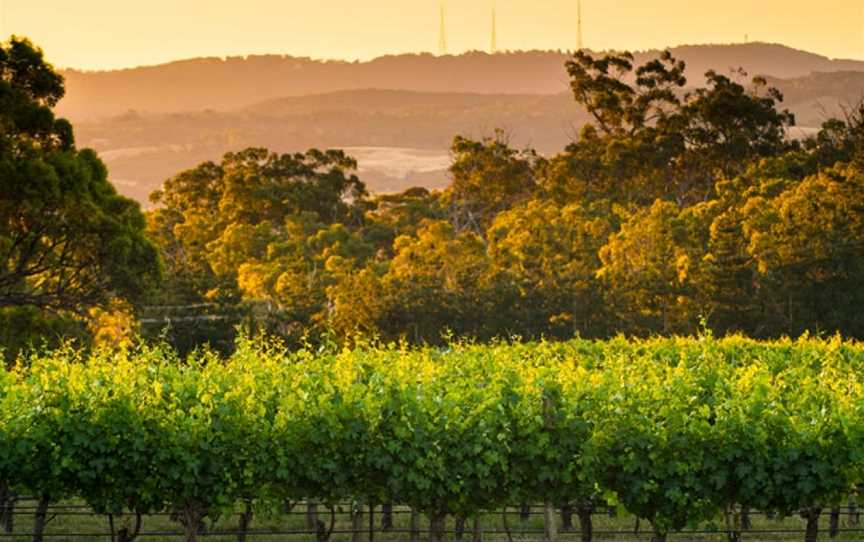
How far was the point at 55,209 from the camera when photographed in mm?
33688

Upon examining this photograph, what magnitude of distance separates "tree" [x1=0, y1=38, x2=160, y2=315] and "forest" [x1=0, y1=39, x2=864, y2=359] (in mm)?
51

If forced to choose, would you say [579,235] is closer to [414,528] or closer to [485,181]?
[485,181]

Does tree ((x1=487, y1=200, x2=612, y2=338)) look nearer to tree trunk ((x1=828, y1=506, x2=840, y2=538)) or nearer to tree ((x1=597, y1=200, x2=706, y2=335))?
tree ((x1=597, y1=200, x2=706, y2=335))

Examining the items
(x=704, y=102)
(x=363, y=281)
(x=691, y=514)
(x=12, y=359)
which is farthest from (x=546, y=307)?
(x=691, y=514)

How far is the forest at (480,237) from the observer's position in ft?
113

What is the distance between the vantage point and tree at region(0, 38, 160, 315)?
3341 cm

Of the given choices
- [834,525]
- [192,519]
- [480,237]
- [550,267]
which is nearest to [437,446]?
[192,519]

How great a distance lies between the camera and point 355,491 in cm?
1791

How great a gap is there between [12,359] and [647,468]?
2202 centimetres

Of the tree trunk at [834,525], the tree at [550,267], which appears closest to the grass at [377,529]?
the tree trunk at [834,525]

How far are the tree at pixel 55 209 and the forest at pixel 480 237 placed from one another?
2.0 inches

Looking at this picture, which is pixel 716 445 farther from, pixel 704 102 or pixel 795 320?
pixel 704 102

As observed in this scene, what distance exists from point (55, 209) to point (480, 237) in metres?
30.9

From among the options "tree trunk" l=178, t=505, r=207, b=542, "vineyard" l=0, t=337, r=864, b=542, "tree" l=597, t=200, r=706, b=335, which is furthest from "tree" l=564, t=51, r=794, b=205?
"tree trunk" l=178, t=505, r=207, b=542
